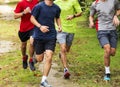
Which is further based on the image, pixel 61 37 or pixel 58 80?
pixel 61 37

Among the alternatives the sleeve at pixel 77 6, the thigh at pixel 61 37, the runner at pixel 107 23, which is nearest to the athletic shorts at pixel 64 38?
the thigh at pixel 61 37

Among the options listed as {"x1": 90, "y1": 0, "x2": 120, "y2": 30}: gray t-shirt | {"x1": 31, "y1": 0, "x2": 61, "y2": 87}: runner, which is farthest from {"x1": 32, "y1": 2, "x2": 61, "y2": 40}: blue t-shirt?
{"x1": 90, "y1": 0, "x2": 120, "y2": 30}: gray t-shirt

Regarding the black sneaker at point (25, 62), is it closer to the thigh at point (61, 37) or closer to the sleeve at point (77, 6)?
the thigh at point (61, 37)

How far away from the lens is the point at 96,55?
43.6ft

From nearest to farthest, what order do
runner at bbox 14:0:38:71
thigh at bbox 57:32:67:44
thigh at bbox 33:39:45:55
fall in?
thigh at bbox 33:39:45:55
thigh at bbox 57:32:67:44
runner at bbox 14:0:38:71

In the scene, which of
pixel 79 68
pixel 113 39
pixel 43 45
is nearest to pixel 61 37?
pixel 43 45

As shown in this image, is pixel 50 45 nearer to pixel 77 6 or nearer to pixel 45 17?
pixel 45 17

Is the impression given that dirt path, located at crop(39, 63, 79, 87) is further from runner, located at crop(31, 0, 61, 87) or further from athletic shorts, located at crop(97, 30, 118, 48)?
athletic shorts, located at crop(97, 30, 118, 48)

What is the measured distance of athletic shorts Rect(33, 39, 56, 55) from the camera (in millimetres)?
8938

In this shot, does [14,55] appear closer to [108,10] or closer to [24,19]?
[24,19]

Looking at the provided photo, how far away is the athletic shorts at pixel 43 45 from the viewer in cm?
894

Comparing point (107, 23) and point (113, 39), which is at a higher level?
point (107, 23)

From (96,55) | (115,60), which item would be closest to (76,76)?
(115,60)

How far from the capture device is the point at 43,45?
911 centimetres
